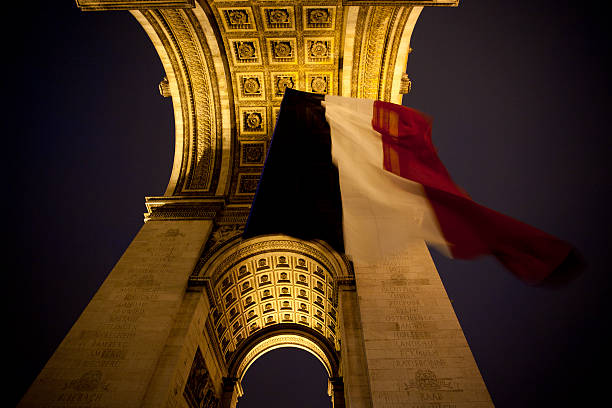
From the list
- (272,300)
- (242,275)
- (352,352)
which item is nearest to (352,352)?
(352,352)

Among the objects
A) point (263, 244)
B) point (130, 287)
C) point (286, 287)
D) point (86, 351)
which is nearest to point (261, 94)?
point (263, 244)

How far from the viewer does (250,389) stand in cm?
3316

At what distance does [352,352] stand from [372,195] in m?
3.90

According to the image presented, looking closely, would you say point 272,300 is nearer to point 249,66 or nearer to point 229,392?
point 229,392

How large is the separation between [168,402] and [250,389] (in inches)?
1179

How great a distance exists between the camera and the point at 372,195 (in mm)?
5684

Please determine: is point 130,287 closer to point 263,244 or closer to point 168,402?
point 168,402

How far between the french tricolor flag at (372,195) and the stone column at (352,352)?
3230 millimetres

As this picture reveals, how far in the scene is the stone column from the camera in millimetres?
6820

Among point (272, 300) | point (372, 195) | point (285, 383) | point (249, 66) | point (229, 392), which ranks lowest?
point (229, 392)

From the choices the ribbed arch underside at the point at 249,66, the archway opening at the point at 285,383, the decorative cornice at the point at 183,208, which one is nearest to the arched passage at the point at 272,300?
the decorative cornice at the point at 183,208

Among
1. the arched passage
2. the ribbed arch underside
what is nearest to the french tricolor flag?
the arched passage

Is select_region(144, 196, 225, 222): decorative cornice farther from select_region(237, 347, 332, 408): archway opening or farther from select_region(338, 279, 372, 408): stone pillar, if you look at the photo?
select_region(237, 347, 332, 408): archway opening

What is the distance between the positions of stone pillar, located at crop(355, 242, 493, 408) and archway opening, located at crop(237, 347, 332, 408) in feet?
96.2
